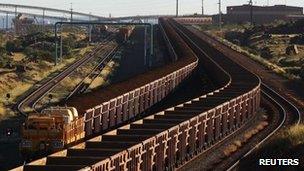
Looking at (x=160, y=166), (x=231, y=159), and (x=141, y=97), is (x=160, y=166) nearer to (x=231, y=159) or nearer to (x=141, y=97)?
(x=231, y=159)

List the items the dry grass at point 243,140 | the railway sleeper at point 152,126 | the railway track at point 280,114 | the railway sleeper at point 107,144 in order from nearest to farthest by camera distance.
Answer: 1. the railway sleeper at point 107,144
2. the railway sleeper at point 152,126
3. the railway track at point 280,114
4. the dry grass at point 243,140

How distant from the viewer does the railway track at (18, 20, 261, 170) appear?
20547mm

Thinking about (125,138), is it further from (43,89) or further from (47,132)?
(43,89)

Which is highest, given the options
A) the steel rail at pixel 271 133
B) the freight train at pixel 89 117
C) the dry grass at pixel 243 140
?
the freight train at pixel 89 117

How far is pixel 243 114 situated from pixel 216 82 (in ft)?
53.8

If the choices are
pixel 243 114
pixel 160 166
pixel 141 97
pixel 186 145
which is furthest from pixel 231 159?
pixel 141 97

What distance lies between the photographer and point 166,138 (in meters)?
25.2

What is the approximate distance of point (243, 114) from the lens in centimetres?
3959

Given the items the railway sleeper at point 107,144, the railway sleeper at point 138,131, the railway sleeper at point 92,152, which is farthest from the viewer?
the railway sleeper at point 138,131

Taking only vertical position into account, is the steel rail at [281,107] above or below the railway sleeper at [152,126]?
below

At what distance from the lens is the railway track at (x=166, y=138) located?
20.5 meters

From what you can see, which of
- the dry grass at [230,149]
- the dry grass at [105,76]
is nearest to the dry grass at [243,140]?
the dry grass at [230,149]

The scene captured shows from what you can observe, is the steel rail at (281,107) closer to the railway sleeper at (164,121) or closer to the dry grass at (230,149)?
the dry grass at (230,149)

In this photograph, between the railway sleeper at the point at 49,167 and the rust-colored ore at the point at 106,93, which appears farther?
the rust-colored ore at the point at 106,93
